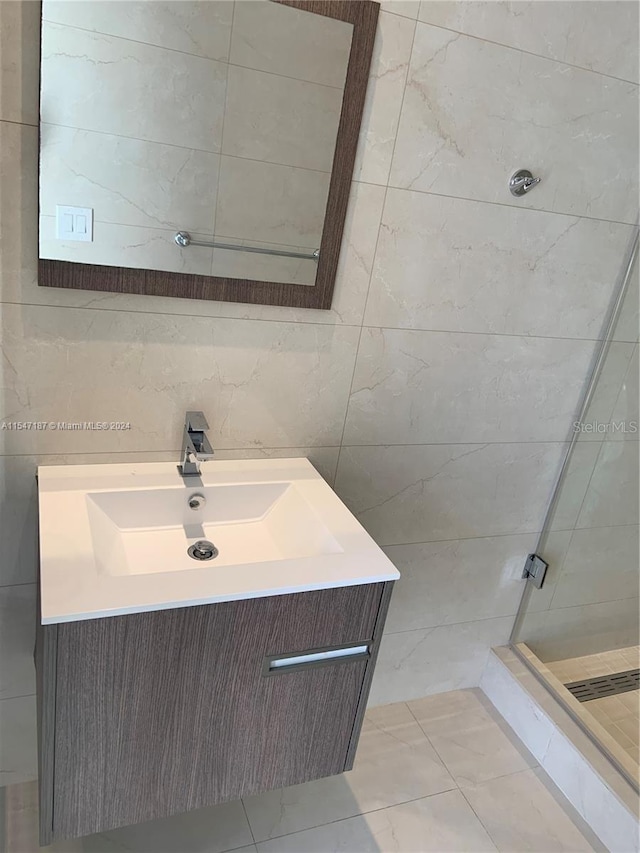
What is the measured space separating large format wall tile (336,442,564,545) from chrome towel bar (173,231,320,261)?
1.71ft

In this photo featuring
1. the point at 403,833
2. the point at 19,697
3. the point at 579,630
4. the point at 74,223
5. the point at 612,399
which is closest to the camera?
the point at 74,223

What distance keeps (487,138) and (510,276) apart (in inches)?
13.6

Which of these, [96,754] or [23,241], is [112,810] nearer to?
[96,754]

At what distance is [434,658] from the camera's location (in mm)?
2172

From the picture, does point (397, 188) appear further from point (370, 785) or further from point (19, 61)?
point (370, 785)

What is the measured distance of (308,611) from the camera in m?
1.22

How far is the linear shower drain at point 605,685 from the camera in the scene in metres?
2.11

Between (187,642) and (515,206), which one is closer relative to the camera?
(187,642)

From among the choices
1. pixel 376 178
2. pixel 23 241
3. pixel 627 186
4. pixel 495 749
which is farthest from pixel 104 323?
pixel 495 749

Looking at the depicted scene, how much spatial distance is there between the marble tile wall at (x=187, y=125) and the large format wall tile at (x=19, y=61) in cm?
2

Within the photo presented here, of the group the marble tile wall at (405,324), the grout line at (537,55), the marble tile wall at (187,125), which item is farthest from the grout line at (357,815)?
the grout line at (537,55)

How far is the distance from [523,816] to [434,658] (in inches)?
19.7

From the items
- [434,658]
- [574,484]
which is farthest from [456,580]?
[574,484]

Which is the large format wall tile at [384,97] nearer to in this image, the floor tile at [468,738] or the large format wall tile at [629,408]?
the large format wall tile at [629,408]
